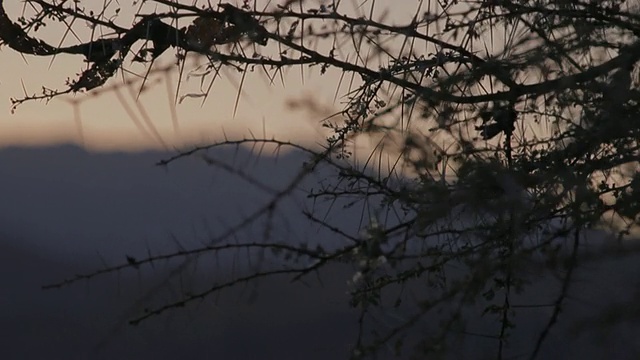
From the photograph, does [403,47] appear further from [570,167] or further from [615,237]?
[615,237]

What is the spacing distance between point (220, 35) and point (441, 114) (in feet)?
2.25

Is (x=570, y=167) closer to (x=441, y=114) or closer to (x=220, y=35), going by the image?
(x=441, y=114)

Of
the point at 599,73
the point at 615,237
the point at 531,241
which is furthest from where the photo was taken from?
the point at 531,241

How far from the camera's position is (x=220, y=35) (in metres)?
3.75

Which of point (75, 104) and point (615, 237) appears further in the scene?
point (75, 104)

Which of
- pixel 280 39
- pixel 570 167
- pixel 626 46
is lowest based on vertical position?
pixel 570 167

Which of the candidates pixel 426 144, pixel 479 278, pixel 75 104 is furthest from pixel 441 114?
pixel 75 104

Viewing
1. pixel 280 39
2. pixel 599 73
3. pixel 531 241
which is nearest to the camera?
pixel 599 73

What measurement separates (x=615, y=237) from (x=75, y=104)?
1493 millimetres

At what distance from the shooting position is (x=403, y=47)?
3719 millimetres

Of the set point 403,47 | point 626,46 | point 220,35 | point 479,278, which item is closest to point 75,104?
point 220,35

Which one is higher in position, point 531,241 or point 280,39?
point 280,39

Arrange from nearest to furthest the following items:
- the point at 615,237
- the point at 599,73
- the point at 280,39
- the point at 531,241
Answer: the point at 615,237, the point at 599,73, the point at 531,241, the point at 280,39

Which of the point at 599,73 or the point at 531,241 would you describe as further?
the point at 531,241
